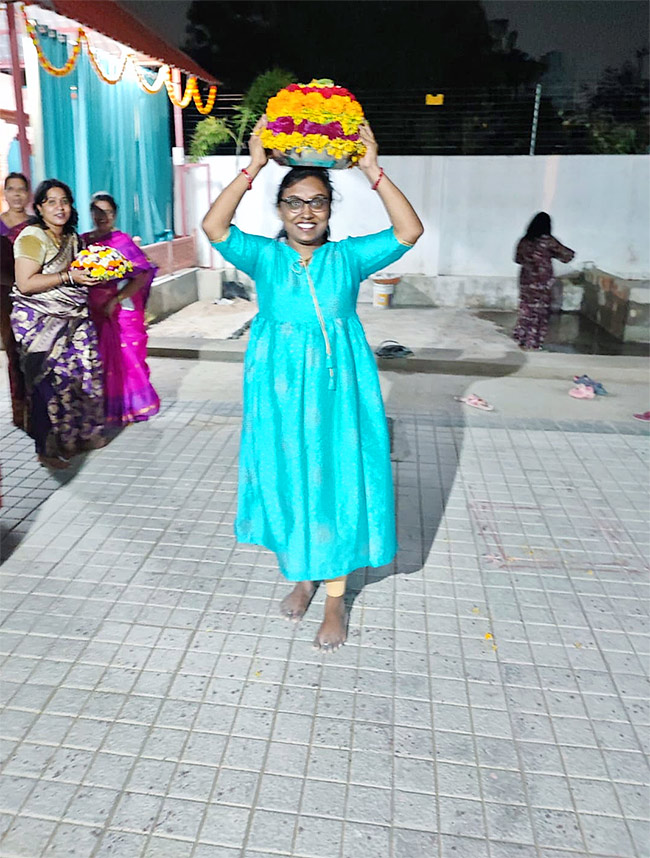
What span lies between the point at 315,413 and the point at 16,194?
368cm

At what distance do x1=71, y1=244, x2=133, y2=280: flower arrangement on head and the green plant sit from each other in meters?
8.67

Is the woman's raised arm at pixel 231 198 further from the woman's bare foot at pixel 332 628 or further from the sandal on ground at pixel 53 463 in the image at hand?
the sandal on ground at pixel 53 463

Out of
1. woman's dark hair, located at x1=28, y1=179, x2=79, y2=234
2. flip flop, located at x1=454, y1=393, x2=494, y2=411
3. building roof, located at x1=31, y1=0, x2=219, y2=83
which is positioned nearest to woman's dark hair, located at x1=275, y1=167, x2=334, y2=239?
woman's dark hair, located at x1=28, y1=179, x2=79, y2=234

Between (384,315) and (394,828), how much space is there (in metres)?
8.96

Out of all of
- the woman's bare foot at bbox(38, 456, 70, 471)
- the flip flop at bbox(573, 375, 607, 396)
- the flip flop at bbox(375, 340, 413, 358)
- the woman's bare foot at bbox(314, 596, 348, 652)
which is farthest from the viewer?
the flip flop at bbox(375, 340, 413, 358)

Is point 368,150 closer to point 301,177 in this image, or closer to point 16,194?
point 301,177

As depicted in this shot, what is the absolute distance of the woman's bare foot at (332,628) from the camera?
2588 mm

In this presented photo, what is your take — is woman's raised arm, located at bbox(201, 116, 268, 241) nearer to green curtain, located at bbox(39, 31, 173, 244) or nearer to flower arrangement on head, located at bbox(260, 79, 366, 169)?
flower arrangement on head, located at bbox(260, 79, 366, 169)

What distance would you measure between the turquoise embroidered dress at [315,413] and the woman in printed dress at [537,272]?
20.1ft

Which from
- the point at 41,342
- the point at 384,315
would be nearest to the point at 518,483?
the point at 41,342

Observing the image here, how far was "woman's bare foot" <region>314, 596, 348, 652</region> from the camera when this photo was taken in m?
2.59

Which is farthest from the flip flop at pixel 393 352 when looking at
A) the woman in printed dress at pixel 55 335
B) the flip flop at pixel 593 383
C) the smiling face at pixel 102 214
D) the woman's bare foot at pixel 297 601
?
the woman's bare foot at pixel 297 601

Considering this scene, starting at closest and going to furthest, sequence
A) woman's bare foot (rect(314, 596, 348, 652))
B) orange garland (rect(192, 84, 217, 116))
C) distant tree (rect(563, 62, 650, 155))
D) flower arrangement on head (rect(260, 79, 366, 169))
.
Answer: flower arrangement on head (rect(260, 79, 366, 169)) → woman's bare foot (rect(314, 596, 348, 652)) → orange garland (rect(192, 84, 217, 116)) → distant tree (rect(563, 62, 650, 155))

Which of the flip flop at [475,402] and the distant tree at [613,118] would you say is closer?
the flip flop at [475,402]
